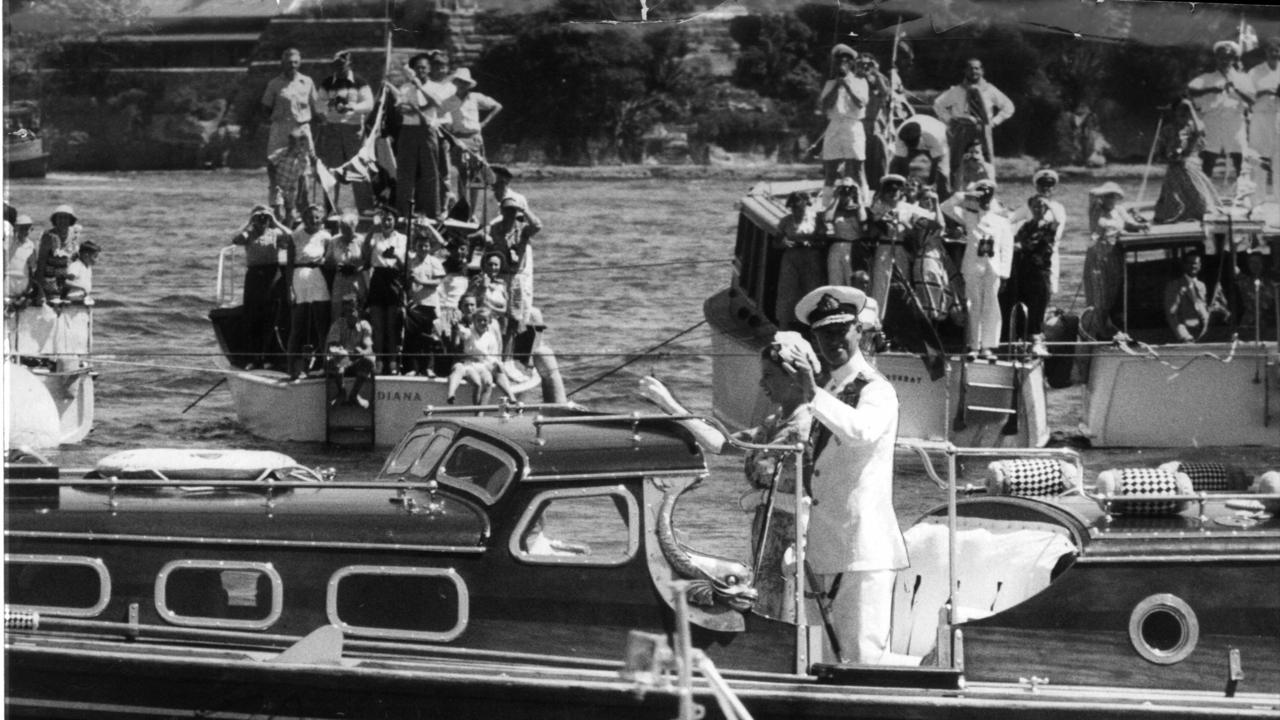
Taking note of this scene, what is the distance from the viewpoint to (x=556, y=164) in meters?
15.2

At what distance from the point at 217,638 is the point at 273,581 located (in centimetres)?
29

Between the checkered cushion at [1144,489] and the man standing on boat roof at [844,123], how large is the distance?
6966mm

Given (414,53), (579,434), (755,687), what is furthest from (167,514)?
(414,53)

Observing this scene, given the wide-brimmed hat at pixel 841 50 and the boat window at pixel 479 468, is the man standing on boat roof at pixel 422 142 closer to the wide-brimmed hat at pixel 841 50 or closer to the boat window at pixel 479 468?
the wide-brimmed hat at pixel 841 50

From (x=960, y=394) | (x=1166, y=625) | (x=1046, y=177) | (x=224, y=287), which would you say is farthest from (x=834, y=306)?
(x=224, y=287)

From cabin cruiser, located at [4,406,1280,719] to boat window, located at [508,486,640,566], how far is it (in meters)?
0.01

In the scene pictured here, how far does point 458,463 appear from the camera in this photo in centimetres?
673

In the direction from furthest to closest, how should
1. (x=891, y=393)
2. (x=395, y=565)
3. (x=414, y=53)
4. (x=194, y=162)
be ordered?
(x=194, y=162)
(x=414, y=53)
(x=395, y=565)
(x=891, y=393)

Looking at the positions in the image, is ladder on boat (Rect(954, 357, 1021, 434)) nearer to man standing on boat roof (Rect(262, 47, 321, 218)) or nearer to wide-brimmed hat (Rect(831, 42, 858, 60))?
wide-brimmed hat (Rect(831, 42, 858, 60))

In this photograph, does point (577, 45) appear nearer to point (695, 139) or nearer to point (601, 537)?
point (695, 139)

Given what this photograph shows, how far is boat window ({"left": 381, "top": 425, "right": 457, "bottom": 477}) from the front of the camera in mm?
6840

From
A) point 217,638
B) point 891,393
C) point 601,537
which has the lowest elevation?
point 217,638

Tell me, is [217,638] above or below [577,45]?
below

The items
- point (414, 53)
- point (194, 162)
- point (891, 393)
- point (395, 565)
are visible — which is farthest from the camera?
point (194, 162)
